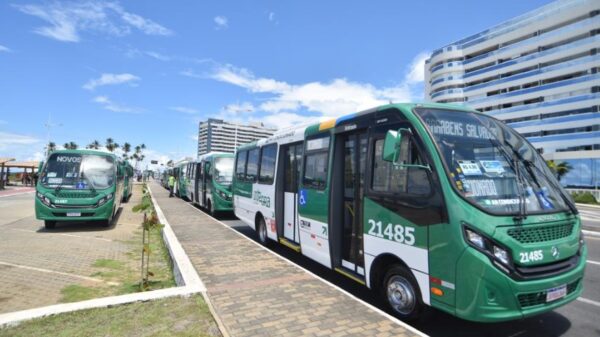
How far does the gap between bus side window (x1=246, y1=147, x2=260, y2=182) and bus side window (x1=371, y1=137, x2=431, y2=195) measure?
5627 millimetres

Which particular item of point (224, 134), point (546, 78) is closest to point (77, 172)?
point (546, 78)

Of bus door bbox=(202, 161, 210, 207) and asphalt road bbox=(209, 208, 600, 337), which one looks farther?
bus door bbox=(202, 161, 210, 207)

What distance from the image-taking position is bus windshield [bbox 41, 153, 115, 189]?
454 inches

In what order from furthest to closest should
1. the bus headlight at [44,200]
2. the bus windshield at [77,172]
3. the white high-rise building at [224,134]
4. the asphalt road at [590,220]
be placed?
1. the white high-rise building at [224,134]
2. the asphalt road at [590,220]
3. the bus windshield at [77,172]
4. the bus headlight at [44,200]

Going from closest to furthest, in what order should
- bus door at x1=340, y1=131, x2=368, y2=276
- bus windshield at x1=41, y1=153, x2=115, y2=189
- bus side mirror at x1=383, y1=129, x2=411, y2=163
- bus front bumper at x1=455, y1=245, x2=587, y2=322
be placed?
bus front bumper at x1=455, y1=245, x2=587, y2=322 < bus side mirror at x1=383, y1=129, x2=411, y2=163 < bus door at x1=340, y1=131, x2=368, y2=276 < bus windshield at x1=41, y1=153, x2=115, y2=189

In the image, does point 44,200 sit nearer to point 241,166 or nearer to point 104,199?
point 104,199

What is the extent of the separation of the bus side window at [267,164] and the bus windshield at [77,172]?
19.5ft

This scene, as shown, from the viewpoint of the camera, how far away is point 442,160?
410cm

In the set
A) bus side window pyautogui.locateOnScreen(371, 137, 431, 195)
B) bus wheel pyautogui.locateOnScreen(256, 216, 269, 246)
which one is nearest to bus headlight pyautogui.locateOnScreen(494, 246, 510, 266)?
bus side window pyautogui.locateOnScreen(371, 137, 431, 195)

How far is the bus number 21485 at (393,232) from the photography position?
4.38m

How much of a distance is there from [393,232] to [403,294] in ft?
2.56

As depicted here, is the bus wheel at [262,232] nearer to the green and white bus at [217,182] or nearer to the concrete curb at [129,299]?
the concrete curb at [129,299]

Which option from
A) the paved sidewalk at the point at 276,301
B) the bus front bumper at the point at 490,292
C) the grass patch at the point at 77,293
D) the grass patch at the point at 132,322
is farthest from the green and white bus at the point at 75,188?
the bus front bumper at the point at 490,292

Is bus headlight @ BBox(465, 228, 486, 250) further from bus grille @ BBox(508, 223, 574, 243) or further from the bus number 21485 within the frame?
the bus number 21485
